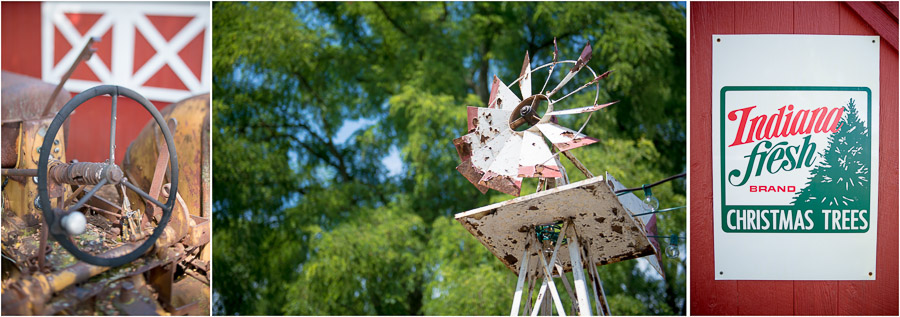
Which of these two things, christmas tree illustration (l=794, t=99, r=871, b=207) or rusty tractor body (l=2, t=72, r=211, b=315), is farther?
christmas tree illustration (l=794, t=99, r=871, b=207)

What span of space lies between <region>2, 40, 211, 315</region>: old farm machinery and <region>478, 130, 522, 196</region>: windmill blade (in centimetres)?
137

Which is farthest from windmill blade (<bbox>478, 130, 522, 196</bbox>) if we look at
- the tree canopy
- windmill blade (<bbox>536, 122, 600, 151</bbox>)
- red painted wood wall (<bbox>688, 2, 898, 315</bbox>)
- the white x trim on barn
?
the tree canopy

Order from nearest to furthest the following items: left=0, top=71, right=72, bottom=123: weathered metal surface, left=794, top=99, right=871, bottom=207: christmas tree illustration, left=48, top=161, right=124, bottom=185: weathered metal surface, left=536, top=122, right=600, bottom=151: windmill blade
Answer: left=536, top=122, right=600, bottom=151: windmill blade < left=48, top=161, right=124, bottom=185: weathered metal surface < left=0, top=71, right=72, bottom=123: weathered metal surface < left=794, top=99, right=871, bottom=207: christmas tree illustration

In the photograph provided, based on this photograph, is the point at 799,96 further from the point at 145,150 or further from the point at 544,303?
the point at 145,150

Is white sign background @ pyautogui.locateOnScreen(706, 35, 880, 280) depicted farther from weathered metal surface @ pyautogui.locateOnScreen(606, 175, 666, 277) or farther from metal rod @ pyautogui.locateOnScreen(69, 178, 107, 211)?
metal rod @ pyautogui.locateOnScreen(69, 178, 107, 211)

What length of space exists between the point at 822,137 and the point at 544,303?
5.18 ft

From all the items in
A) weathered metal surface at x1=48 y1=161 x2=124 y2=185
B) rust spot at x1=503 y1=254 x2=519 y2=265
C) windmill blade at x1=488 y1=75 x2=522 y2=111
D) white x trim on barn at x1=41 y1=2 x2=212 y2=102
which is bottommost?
rust spot at x1=503 y1=254 x2=519 y2=265

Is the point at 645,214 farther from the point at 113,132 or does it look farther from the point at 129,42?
the point at 129,42

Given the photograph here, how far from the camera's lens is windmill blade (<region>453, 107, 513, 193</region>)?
11.1 ft

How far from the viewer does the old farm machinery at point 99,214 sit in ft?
10.6

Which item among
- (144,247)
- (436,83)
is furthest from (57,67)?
(436,83)

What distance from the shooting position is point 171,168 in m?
3.55

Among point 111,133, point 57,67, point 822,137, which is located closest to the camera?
point 111,133

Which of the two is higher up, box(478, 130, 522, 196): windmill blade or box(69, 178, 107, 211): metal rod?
box(478, 130, 522, 196): windmill blade
